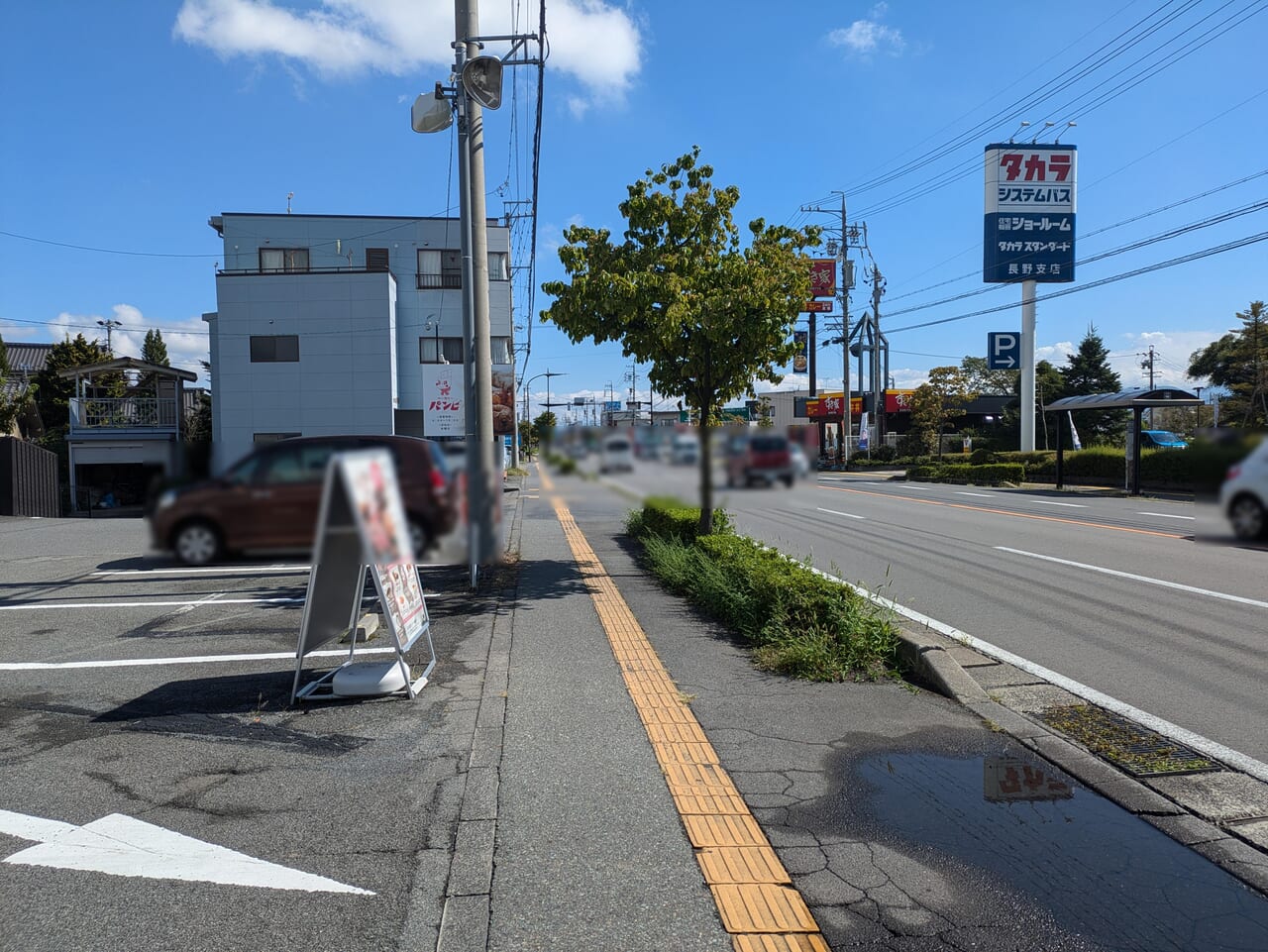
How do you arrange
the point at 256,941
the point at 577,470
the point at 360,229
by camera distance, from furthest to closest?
the point at 360,229
the point at 256,941
the point at 577,470

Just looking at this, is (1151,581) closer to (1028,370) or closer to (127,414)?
(127,414)

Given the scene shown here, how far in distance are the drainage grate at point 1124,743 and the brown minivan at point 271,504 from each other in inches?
297

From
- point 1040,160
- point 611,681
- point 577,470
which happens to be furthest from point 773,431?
point 1040,160

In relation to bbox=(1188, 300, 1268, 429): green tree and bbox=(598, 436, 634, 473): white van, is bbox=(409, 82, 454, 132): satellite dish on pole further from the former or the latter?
bbox=(1188, 300, 1268, 429): green tree

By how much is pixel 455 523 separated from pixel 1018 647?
11.0 meters

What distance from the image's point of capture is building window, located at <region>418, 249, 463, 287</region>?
120 ft

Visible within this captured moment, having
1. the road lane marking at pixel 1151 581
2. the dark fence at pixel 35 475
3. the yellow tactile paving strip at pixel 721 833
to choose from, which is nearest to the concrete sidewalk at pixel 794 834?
the yellow tactile paving strip at pixel 721 833

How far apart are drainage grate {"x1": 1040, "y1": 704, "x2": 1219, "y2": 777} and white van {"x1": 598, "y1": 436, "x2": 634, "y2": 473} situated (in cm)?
707

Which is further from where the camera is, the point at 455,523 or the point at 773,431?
the point at 773,431

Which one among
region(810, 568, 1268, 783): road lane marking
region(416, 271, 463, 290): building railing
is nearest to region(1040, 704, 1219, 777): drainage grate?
region(810, 568, 1268, 783): road lane marking

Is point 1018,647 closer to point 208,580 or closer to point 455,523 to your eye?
point 455,523

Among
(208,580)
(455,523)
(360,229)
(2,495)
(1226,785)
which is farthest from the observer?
(360,229)

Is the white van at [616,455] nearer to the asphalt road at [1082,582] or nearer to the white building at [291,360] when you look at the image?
the asphalt road at [1082,582]

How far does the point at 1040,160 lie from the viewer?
45.5 metres
